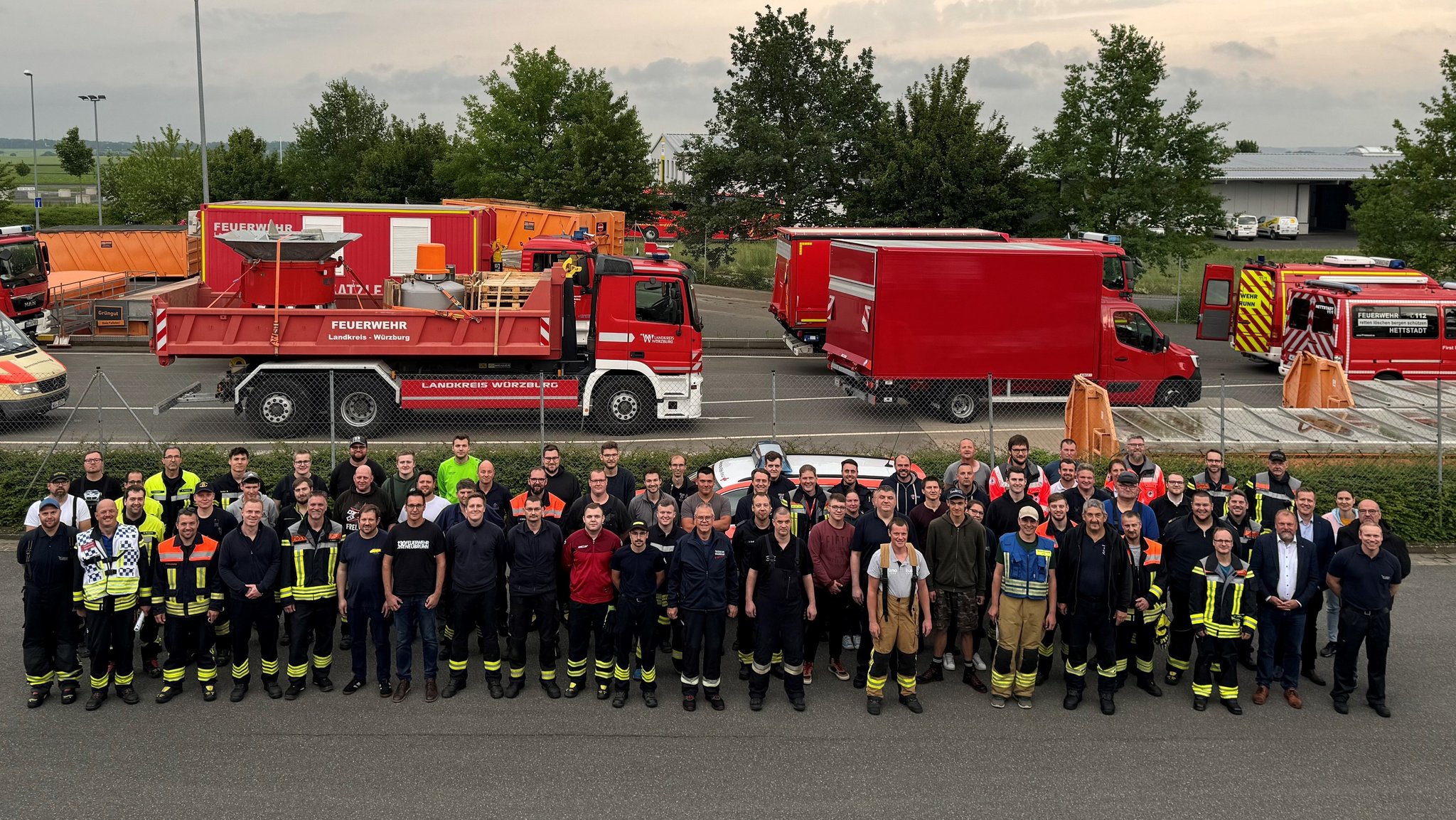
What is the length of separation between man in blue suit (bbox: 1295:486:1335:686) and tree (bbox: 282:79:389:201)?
49175 mm

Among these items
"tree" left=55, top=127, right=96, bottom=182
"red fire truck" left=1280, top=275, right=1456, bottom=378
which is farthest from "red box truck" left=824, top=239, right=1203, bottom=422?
"tree" left=55, top=127, right=96, bottom=182

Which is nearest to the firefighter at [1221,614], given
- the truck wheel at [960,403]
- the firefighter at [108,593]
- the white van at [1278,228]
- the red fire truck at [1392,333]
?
the firefighter at [108,593]

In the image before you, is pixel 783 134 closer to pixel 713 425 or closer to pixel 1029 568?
pixel 713 425

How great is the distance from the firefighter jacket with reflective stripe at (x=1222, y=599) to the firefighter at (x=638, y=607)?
3902 millimetres

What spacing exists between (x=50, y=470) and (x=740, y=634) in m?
8.27

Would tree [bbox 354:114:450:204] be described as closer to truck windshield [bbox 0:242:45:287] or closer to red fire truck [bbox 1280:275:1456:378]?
truck windshield [bbox 0:242:45:287]

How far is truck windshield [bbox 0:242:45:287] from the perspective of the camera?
Answer: 2486cm

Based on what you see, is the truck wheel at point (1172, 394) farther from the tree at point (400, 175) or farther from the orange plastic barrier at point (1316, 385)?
the tree at point (400, 175)

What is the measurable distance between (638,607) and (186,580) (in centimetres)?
326

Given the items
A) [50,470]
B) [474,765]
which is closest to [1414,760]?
[474,765]

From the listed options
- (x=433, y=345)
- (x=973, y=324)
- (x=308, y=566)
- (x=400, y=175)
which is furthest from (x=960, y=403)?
(x=400, y=175)

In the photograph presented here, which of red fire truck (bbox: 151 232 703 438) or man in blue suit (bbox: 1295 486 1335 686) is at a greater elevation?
red fire truck (bbox: 151 232 703 438)

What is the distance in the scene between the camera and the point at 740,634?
9.62 metres

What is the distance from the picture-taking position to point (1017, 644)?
9016mm
